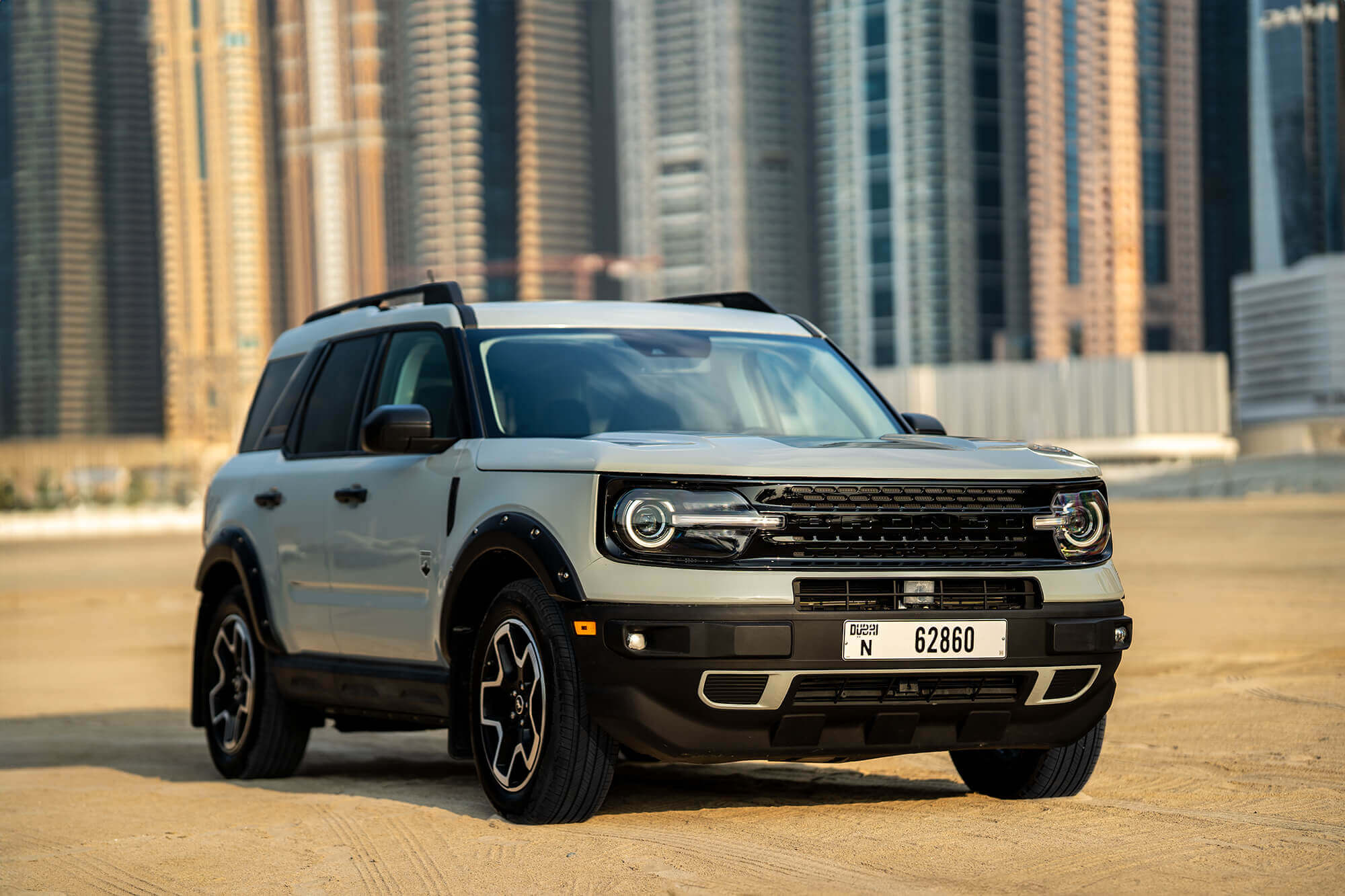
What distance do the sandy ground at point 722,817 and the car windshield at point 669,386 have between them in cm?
138

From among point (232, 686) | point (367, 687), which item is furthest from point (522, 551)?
point (232, 686)

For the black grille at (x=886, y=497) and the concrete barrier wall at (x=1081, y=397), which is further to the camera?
the concrete barrier wall at (x=1081, y=397)

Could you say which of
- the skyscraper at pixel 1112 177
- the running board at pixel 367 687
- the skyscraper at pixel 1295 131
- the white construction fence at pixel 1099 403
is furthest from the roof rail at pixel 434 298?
the skyscraper at pixel 1112 177

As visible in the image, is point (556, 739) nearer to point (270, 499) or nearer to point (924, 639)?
point (924, 639)

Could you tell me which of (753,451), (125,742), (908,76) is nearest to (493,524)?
(753,451)

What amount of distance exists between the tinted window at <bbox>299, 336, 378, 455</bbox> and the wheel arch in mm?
1361

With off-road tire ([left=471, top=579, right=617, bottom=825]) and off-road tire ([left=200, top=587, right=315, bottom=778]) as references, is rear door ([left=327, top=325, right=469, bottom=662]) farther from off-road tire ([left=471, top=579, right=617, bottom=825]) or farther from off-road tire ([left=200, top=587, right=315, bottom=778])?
off-road tire ([left=200, top=587, right=315, bottom=778])

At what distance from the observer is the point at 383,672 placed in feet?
23.7

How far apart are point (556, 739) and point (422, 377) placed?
196cm

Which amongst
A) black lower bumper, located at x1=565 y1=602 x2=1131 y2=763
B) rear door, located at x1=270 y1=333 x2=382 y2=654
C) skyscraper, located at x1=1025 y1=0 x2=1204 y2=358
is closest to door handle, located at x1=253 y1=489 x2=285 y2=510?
rear door, located at x1=270 y1=333 x2=382 y2=654

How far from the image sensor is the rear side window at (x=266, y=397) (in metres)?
8.87

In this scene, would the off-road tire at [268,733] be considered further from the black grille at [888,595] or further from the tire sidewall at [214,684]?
the black grille at [888,595]

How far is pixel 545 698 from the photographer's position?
19.9 feet

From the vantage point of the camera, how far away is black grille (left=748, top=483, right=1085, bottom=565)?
588 cm
